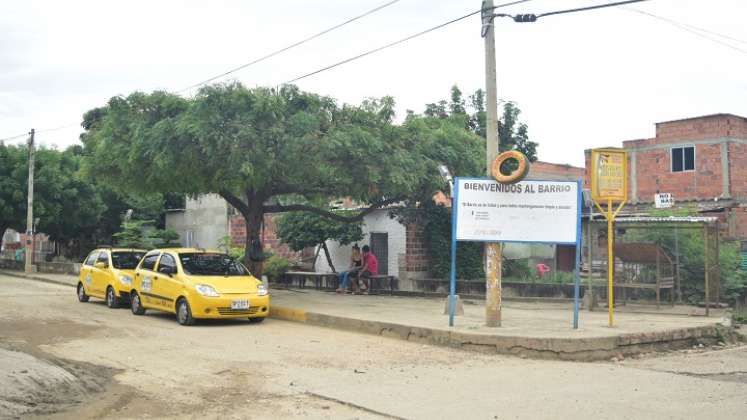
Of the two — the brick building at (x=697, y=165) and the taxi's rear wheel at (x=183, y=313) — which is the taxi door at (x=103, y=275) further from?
the brick building at (x=697, y=165)

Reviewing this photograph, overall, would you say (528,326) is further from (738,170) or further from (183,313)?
Result: (738,170)

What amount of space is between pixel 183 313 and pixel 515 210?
683 centimetres

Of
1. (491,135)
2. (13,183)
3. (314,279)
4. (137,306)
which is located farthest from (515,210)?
(13,183)

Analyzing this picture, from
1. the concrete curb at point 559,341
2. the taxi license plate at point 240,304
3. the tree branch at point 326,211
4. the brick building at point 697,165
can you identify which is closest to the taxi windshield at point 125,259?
the tree branch at point 326,211

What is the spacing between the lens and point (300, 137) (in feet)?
50.5

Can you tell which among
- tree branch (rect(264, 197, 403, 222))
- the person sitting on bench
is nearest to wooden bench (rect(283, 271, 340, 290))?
the person sitting on bench

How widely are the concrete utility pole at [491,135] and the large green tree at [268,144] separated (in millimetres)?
3635

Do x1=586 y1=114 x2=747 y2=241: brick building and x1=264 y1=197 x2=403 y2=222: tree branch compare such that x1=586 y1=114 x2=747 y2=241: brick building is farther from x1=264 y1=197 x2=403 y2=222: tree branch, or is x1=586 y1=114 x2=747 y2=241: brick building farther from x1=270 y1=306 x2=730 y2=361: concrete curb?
x1=270 y1=306 x2=730 y2=361: concrete curb

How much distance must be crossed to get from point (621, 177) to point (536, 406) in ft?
20.5

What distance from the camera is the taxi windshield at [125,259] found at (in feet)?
59.5

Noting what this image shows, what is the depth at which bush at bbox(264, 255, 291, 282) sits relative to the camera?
2392 centimetres

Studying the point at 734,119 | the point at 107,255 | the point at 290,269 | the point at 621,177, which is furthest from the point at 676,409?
the point at 734,119

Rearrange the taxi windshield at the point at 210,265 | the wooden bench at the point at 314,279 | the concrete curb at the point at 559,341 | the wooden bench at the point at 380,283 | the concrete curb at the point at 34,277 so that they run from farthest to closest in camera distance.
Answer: the concrete curb at the point at 34,277 → the wooden bench at the point at 314,279 → the wooden bench at the point at 380,283 → the taxi windshield at the point at 210,265 → the concrete curb at the point at 559,341

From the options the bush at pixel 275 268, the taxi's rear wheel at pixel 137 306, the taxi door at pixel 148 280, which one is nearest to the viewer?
the taxi door at pixel 148 280
